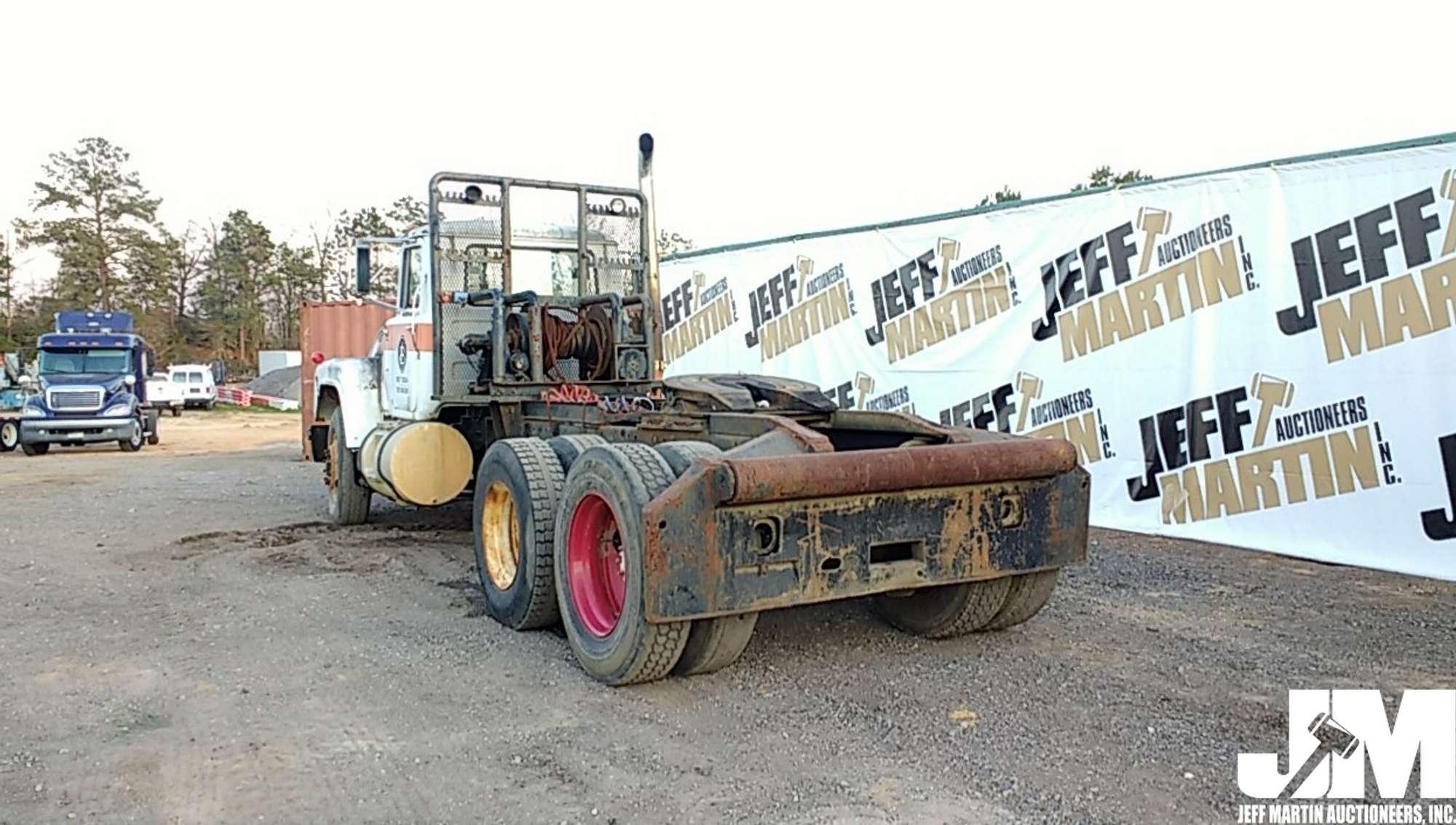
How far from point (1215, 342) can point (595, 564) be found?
547 centimetres

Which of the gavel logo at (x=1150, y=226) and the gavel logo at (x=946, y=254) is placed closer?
the gavel logo at (x=1150, y=226)

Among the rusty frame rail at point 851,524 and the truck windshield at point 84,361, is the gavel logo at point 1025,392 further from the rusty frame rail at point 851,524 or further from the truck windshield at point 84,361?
the truck windshield at point 84,361

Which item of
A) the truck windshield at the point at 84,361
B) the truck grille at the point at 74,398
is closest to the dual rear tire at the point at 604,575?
the truck grille at the point at 74,398

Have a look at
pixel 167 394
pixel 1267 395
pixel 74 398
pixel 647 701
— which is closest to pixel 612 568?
pixel 647 701

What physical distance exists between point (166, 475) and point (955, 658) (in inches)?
495

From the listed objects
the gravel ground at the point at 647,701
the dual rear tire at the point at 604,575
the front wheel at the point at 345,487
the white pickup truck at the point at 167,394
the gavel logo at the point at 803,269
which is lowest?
the gravel ground at the point at 647,701

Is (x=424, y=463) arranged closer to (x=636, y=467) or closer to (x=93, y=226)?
(x=636, y=467)

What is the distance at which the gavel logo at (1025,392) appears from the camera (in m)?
9.59

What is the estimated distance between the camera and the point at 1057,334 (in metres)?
9.45

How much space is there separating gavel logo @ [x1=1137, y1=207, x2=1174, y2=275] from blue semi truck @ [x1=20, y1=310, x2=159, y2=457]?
18598 mm

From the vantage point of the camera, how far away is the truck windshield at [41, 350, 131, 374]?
20.4 metres

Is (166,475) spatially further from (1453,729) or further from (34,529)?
(1453,729)

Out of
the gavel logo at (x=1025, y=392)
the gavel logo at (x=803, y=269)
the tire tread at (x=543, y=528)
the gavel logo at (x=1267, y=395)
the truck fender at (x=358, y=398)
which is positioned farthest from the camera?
the gavel logo at (x=803, y=269)

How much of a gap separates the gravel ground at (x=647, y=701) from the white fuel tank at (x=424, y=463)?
0.71 meters
